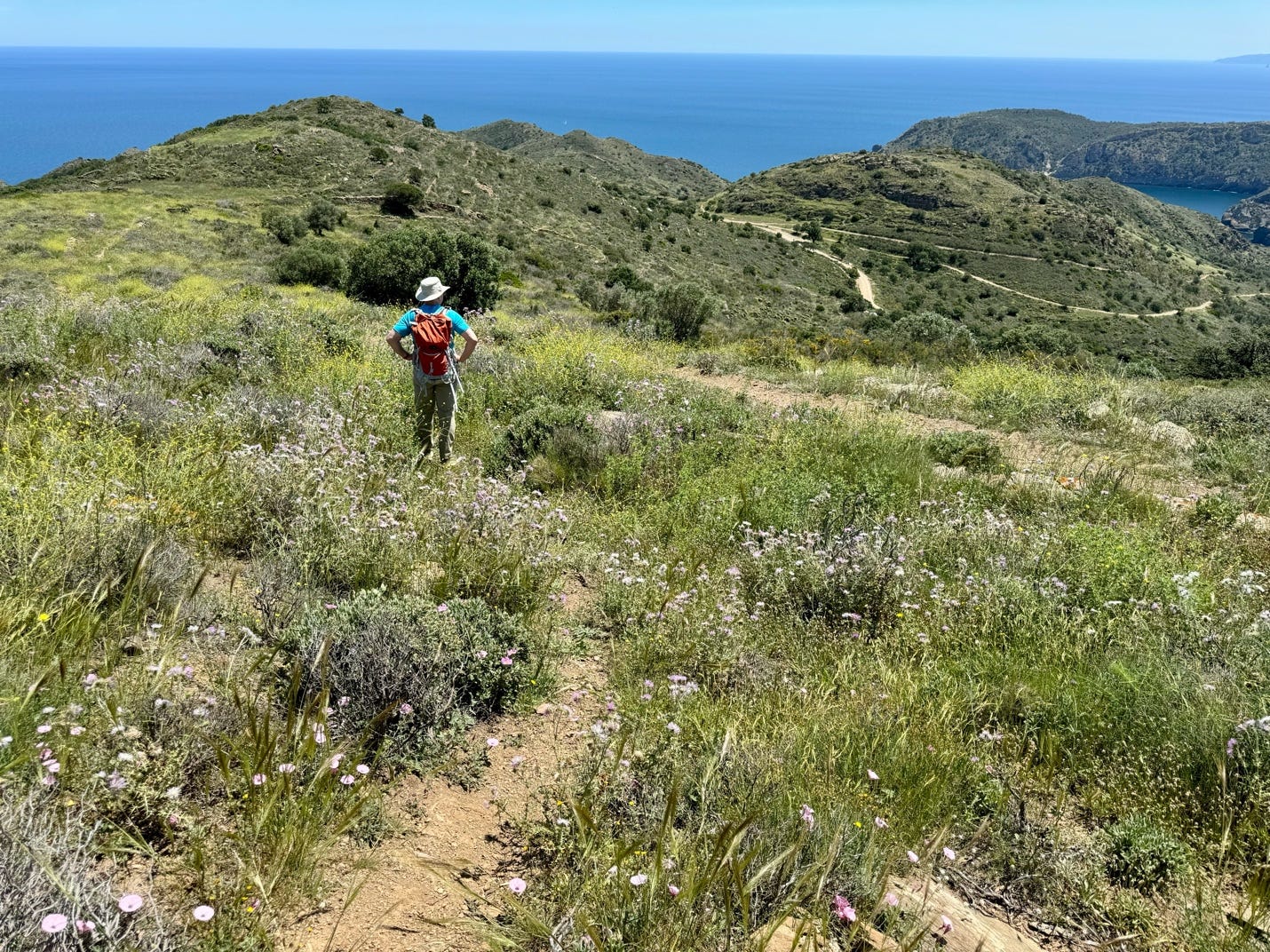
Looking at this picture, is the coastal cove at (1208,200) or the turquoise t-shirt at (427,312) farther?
the coastal cove at (1208,200)

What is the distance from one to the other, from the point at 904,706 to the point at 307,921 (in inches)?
104

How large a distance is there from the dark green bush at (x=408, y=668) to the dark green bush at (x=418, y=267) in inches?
799

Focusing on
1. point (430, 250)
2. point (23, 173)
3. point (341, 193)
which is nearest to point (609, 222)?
point (341, 193)

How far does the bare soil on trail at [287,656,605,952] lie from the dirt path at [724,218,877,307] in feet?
230

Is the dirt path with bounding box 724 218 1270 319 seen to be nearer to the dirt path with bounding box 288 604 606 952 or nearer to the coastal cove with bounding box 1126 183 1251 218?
the dirt path with bounding box 288 604 606 952

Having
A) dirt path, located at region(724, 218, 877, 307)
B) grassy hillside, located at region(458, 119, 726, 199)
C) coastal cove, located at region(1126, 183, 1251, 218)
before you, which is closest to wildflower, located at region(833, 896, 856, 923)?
dirt path, located at region(724, 218, 877, 307)

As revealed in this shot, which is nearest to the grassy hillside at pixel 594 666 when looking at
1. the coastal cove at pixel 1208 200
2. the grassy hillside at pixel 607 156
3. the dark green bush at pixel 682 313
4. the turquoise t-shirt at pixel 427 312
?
the turquoise t-shirt at pixel 427 312

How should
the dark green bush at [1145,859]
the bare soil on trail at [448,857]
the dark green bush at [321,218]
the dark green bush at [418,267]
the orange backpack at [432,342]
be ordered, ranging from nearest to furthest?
the bare soil on trail at [448,857], the dark green bush at [1145,859], the orange backpack at [432,342], the dark green bush at [418,267], the dark green bush at [321,218]

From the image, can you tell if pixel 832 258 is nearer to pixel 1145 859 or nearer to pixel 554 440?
pixel 554 440

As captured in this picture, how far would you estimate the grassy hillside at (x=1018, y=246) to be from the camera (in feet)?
251

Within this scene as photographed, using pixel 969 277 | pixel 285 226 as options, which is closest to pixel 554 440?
pixel 285 226

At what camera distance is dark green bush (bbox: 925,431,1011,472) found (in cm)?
838

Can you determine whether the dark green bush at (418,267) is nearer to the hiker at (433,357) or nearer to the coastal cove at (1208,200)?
the hiker at (433,357)

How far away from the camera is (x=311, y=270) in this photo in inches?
1020
